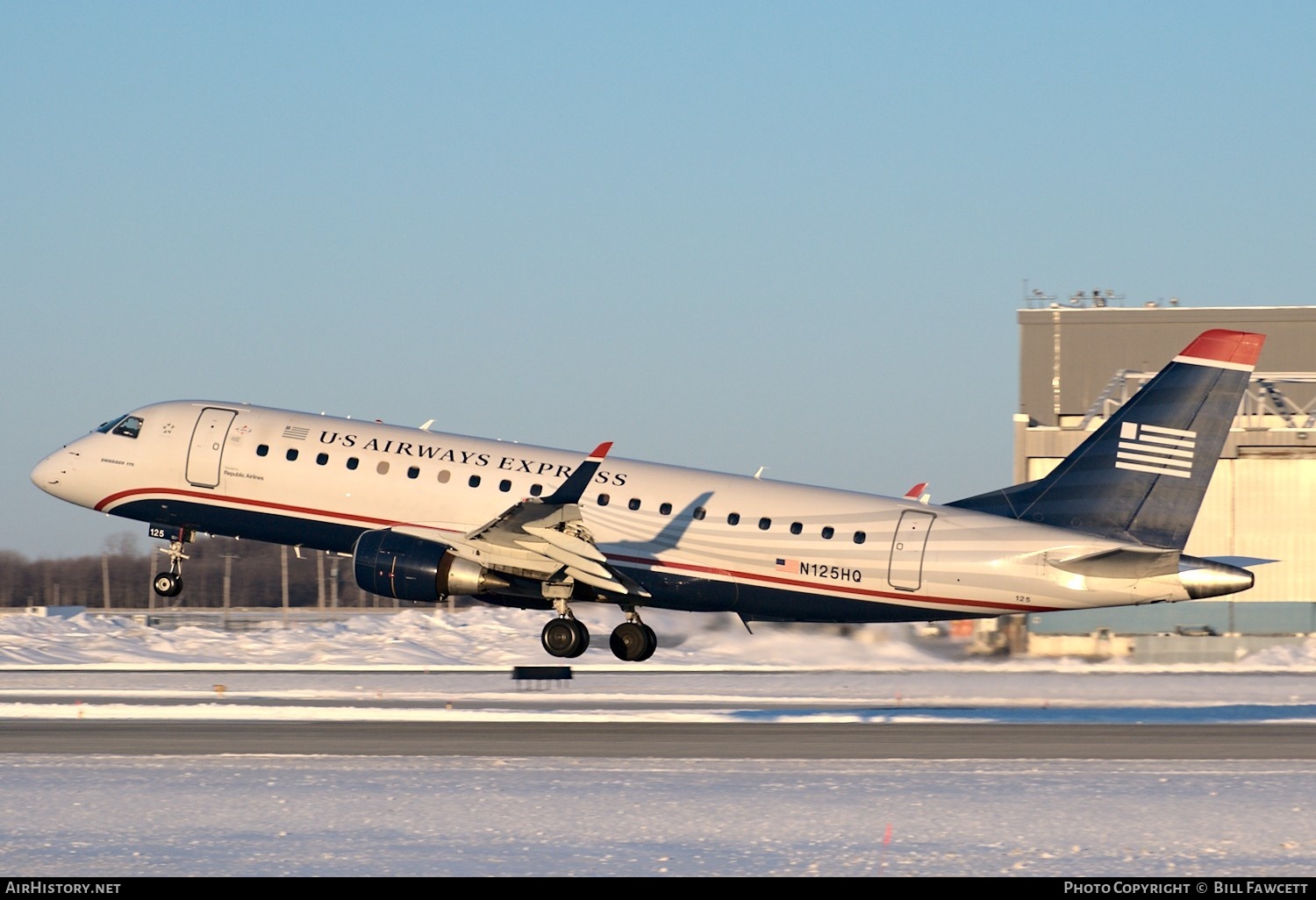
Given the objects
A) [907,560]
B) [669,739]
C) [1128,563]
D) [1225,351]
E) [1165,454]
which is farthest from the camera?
[907,560]

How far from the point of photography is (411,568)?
3391 cm

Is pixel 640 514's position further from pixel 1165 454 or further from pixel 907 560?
pixel 1165 454

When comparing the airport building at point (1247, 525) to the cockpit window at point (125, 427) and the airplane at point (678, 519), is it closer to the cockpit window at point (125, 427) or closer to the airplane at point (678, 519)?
the airplane at point (678, 519)

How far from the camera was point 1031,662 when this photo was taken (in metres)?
50.6

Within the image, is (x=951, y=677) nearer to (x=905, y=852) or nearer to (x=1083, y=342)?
(x=905, y=852)

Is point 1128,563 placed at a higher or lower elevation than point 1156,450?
lower

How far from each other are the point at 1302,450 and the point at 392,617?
38174 millimetres

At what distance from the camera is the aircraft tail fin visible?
32.7 m

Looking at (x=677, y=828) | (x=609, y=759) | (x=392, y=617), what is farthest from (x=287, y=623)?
(x=677, y=828)

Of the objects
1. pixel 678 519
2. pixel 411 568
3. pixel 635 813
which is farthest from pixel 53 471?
pixel 635 813

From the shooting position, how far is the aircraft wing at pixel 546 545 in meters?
33.2

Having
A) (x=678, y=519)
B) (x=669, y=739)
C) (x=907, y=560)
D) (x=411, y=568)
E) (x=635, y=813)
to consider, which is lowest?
(x=669, y=739)

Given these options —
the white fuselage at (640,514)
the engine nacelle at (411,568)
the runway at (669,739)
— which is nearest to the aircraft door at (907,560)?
the white fuselage at (640,514)

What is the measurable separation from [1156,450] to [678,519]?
988 centimetres
